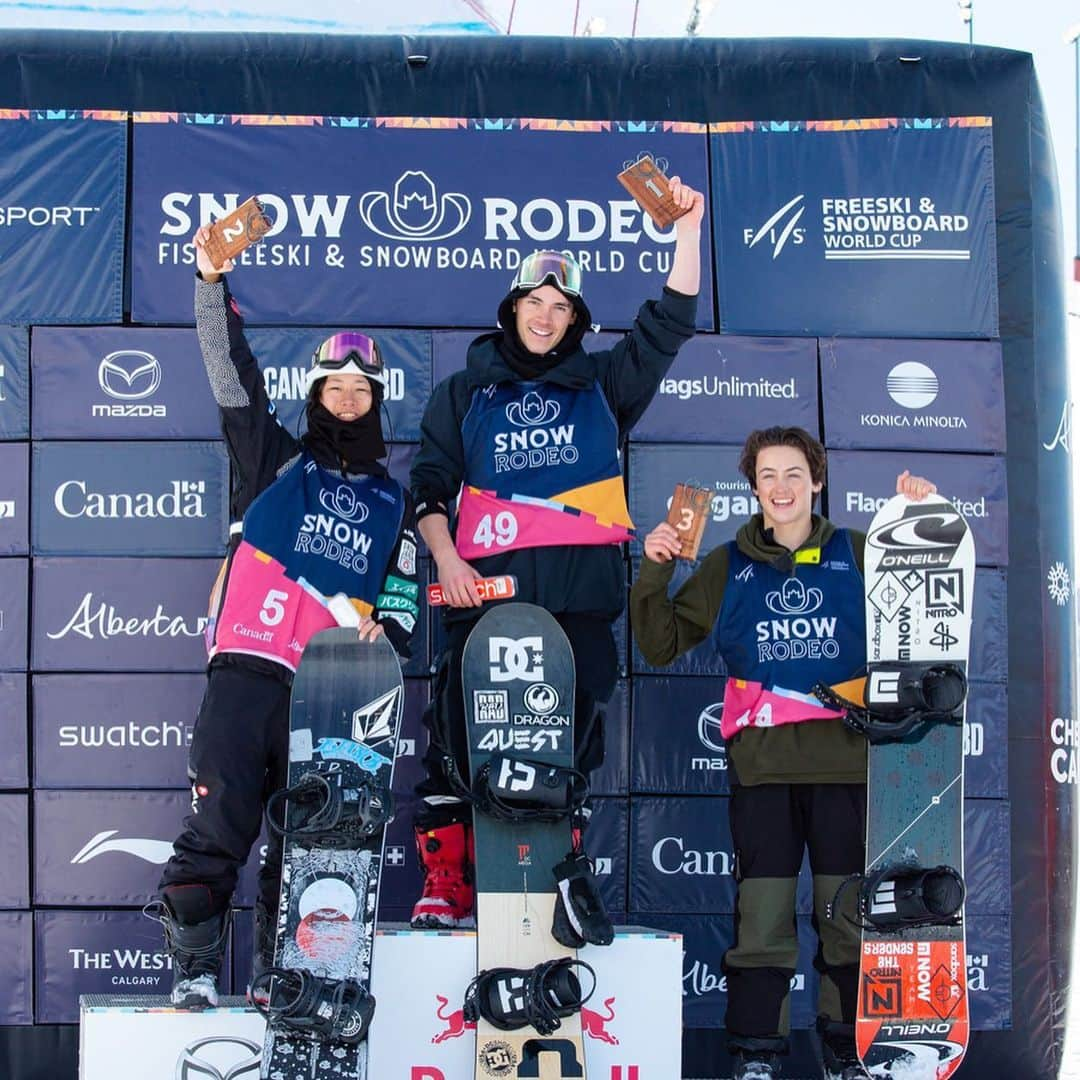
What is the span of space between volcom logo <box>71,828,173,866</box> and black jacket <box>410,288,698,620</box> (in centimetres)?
141

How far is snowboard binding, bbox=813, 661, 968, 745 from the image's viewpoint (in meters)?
3.25

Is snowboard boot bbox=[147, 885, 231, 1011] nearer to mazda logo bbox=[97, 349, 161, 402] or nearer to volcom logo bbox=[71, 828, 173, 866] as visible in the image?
volcom logo bbox=[71, 828, 173, 866]

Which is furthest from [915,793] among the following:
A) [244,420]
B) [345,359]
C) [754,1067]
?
[244,420]

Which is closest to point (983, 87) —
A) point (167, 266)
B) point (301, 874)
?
point (167, 266)

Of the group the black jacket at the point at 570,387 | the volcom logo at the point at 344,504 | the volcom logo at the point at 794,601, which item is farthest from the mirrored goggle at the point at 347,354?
the volcom logo at the point at 794,601

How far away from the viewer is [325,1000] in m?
2.91

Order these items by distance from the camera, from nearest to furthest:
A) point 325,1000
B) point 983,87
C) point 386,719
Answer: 1. point 325,1000
2. point 386,719
3. point 983,87

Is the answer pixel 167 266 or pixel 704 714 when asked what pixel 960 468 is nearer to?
pixel 704 714

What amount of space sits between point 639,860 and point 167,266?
2.62 metres

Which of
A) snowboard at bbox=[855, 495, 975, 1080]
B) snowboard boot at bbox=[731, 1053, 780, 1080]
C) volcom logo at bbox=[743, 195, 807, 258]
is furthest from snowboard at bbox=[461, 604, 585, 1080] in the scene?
volcom logo at bbox=[743, 195, 807, 258]

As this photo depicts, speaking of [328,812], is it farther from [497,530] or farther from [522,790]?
[497,530]

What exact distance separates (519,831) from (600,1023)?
20.8 inches

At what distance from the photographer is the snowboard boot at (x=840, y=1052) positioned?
3188 mm

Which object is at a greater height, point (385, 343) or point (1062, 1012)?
point (385, 343)
